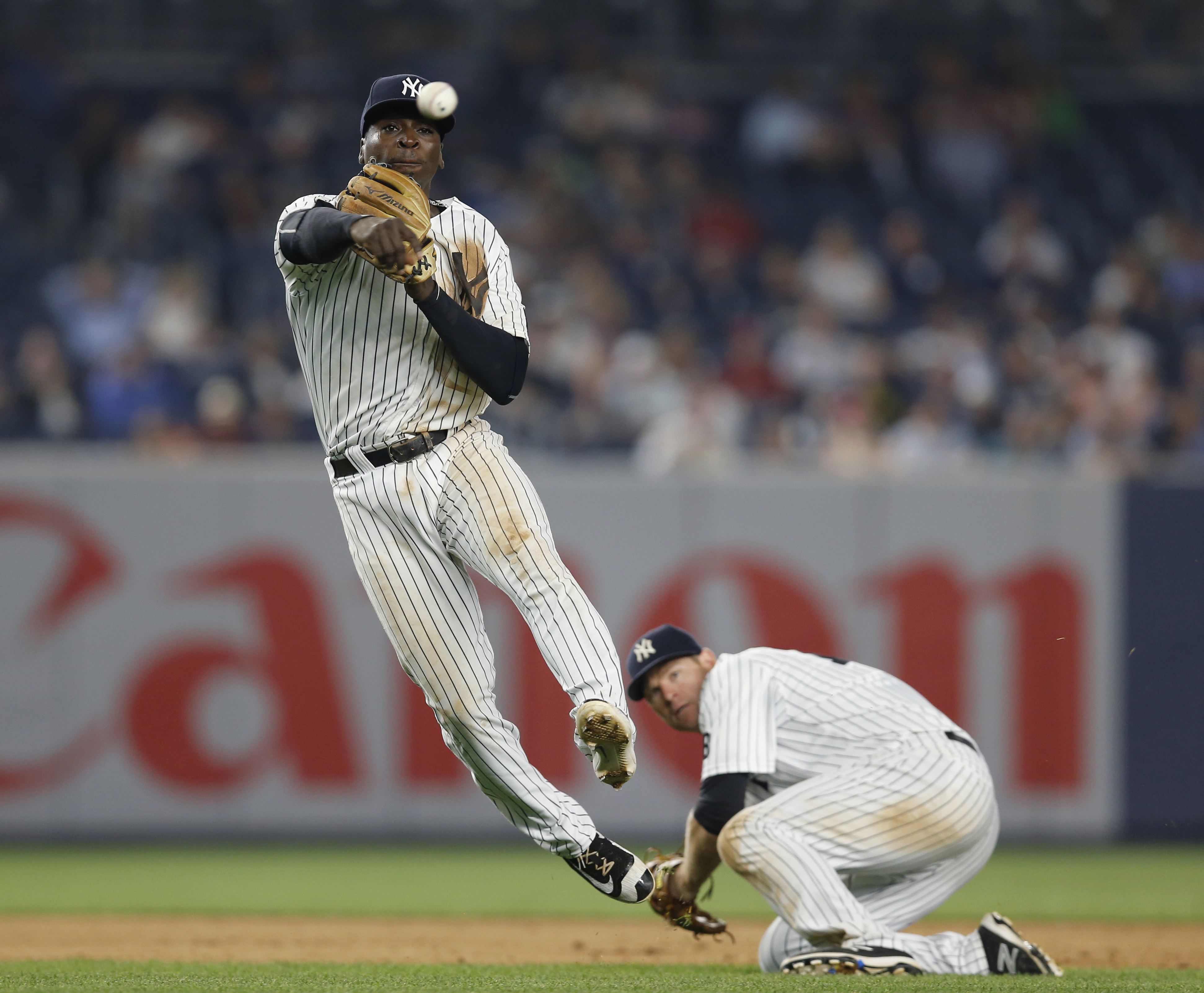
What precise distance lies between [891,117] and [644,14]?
2.37 metres

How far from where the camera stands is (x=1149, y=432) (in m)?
10.1

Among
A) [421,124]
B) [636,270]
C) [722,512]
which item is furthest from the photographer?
[636,270]

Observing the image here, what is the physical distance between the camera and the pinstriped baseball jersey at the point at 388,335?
410 cm

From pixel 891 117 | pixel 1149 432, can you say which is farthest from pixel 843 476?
pixel 891 117

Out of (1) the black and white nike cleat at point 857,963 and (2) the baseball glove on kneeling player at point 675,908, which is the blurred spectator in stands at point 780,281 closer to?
(2) the baseball glove on kneeling player at point 675,908

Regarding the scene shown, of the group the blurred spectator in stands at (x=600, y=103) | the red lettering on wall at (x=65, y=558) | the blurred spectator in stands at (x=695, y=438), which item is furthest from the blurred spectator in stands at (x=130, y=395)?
the blurred spectator in stands at (x=600, y=103)

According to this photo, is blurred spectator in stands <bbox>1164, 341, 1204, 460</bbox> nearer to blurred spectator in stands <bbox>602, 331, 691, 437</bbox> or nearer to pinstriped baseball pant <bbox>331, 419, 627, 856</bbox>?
blurred spectator in stands <bbox>602, 331, 691, 437</bbox>

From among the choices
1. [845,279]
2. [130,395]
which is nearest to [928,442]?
[845,279]

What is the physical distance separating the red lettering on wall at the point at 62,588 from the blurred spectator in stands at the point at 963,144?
7127 mm

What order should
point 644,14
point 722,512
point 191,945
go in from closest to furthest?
point 191,945, point 722,512, point 644,14

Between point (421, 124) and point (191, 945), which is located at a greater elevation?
point (421, 124)

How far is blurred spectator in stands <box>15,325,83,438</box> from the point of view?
9.33 metres

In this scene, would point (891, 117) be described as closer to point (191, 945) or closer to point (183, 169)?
point (183, 169)

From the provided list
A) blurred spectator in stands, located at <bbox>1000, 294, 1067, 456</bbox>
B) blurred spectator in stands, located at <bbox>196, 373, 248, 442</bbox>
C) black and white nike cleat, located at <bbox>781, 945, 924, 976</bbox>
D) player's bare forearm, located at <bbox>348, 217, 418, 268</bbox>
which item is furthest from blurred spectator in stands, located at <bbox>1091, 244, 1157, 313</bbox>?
player's bare forearm, located at <bbox>348, 217, 418, 268</bbox>
